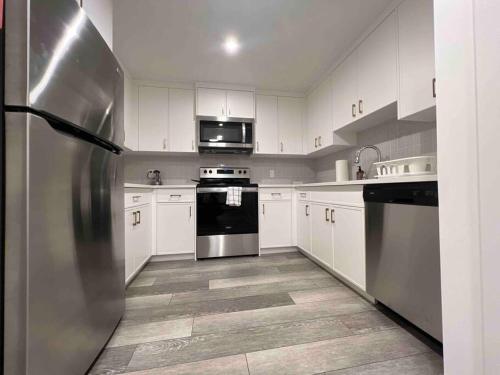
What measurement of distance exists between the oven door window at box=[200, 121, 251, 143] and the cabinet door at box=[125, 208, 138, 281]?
53.5 inches

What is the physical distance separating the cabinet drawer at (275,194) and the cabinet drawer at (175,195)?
2.83 ft

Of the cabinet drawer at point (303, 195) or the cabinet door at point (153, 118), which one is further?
the cabinet door at point (153, 118)

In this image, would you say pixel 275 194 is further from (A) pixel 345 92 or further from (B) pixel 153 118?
(B) pixel 153 118

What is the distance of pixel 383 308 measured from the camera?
4.67 feet

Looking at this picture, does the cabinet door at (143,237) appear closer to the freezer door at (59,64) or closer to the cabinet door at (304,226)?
the freezer door at (59,64)

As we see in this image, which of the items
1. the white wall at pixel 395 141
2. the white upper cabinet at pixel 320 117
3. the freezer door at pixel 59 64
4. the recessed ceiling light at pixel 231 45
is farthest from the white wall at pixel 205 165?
the freezer door at pixel 59 64

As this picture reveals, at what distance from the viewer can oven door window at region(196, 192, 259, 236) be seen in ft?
8.41

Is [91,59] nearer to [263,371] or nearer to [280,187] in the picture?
[263,371]

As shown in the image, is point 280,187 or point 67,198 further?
point 280,187

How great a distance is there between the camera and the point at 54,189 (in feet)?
2.31

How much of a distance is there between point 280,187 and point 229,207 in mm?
707

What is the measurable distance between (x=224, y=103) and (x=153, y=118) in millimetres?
932

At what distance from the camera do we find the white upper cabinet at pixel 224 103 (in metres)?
2.75

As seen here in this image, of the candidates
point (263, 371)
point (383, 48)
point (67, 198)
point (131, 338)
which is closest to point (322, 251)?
point (263, 371)
